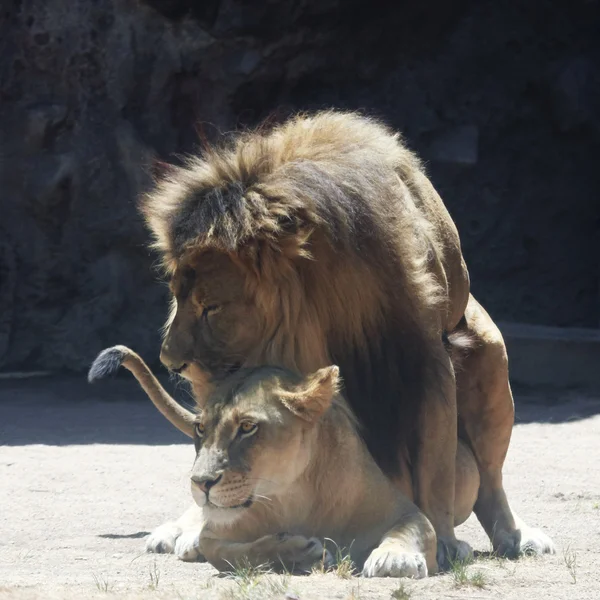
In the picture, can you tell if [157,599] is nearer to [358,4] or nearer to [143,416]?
[143,416]

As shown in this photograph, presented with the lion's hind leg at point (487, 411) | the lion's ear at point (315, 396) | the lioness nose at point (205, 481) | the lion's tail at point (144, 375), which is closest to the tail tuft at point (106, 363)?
the lion's tail at point (144, 375)

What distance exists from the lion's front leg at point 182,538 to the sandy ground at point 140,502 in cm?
6

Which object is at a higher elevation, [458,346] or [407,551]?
[458,346]

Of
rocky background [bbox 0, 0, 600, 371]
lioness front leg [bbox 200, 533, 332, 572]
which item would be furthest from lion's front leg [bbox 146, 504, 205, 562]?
rocky background [bbox 0, 0, 600, 371]

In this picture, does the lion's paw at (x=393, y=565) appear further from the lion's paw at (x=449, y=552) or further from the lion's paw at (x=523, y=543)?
the lion's paw at (x=523, y=543)

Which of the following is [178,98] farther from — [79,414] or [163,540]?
[163,540]

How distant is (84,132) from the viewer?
9.62 m

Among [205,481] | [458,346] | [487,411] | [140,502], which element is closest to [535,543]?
[487,411]

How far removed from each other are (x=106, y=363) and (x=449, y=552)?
1.32 metres

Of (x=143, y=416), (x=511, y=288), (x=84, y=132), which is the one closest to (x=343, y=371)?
(x=143, y=416)

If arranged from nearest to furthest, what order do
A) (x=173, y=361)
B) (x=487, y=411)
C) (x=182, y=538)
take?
(x=173, y=361) → (x=182, y=538) → (x=487, y=411)

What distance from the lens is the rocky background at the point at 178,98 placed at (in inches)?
376

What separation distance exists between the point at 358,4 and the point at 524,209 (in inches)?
106

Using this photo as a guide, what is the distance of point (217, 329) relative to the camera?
403cm
